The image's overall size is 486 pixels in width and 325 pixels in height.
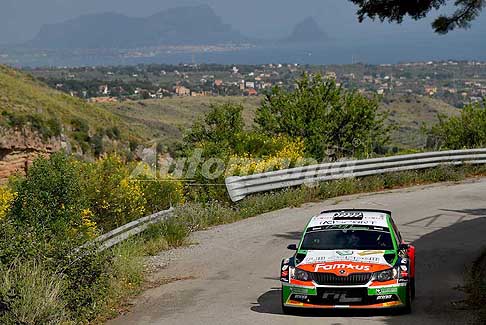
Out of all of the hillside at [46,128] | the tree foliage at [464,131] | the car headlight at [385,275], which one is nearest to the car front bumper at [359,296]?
the car headlight at [385,275]

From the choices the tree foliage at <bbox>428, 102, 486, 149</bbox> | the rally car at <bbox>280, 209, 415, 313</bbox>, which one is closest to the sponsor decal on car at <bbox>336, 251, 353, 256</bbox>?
the rally car at <bbox>280, 209, 415, 313</bbox>

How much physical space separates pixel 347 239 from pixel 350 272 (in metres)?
1.07

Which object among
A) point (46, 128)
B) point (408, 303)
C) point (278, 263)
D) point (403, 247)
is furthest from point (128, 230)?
point (46, 128)

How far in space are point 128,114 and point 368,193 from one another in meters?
89.8

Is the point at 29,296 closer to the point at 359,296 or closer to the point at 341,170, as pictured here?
the point at 359,296

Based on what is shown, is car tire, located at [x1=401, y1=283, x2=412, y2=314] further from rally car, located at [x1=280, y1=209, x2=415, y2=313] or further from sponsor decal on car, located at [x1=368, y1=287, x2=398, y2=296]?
sponsor decal on car, located at [x1=368, y1=287, x2=398, y2=296]

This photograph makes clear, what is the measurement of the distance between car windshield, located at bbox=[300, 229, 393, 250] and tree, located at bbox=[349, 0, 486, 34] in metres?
4.25

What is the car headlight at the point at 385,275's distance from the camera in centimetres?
1117

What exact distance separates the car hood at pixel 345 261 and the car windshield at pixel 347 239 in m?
0.19

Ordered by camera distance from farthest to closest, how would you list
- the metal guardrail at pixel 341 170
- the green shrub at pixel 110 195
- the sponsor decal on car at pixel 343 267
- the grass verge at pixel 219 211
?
the metal guardrail at pixel 341 170
the green shrub at pixel 110 195
the grass verge at pixel 219 211
the sponsor decal on car at pixel 343 267

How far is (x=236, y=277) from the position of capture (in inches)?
576

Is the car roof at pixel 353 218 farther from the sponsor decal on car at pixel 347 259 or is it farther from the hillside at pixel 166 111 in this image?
the hillside at pixel 166 111

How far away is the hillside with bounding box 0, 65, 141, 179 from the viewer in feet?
144

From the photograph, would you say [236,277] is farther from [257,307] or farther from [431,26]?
[431,26]
